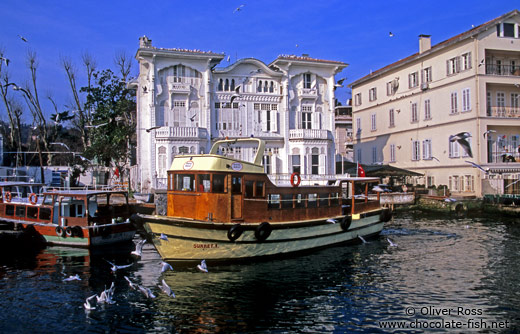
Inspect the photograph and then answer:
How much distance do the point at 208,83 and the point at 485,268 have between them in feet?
77.3

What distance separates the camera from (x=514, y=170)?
117 feet

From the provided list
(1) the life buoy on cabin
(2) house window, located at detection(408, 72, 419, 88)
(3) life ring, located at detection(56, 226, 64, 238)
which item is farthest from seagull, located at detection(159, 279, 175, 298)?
(2) house window, located at detection(408, 72, 419, 88)

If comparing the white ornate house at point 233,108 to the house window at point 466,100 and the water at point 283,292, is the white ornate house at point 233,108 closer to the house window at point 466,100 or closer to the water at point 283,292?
the house window at point 466,100

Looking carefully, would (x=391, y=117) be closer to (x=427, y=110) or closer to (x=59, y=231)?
(x=427, y=110)

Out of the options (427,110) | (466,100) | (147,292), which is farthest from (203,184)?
(427,110)

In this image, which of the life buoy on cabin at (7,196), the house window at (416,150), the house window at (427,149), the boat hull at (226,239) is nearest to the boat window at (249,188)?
the boat hull at (226,239)

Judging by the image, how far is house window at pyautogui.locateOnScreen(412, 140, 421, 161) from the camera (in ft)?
138

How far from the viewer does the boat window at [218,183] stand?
1680cm

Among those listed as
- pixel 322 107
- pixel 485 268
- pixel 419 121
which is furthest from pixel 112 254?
pixel 419 121

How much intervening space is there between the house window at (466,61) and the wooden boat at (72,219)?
29.1m

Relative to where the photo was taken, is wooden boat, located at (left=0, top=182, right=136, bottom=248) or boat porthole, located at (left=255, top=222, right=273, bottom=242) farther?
wooden boat, located at (left=0, top=182, right=136, bottom=248)

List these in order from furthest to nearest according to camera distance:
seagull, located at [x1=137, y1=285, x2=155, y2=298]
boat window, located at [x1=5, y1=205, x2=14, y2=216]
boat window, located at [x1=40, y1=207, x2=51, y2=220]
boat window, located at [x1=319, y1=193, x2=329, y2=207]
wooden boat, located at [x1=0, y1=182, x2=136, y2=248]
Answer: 1. boat window, located at [x1=5, y1=205, x2=14, y2=216]
2. boat window, located at [x1=40, y1=207, x2=51, y2=220]
3. wooden boat, located at [x1=0, y1=182, x2=136, y2=248]
4. boat window, located at [x1=319, y1=193, x2=329, y2=207]
5. seagull, located at [x1=137, y1=285, x2=155, y2=298]

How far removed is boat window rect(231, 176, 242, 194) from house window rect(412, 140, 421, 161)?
96.7ft

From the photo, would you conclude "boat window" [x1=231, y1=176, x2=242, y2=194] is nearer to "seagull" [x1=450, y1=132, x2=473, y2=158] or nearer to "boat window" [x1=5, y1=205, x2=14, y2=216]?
"boat window" [x1=5, y1=205, x2=14, y2=216]
